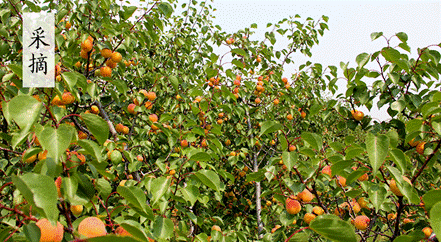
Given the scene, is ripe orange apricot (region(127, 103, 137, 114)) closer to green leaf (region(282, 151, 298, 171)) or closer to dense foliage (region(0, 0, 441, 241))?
dense foliage (region(0, 0, 441, 241))

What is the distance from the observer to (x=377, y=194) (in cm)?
103

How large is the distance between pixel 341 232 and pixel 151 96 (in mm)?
2012

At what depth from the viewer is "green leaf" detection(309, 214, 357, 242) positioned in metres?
0.71

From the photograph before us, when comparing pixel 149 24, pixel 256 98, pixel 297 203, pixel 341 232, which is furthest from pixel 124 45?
pixel 256 98

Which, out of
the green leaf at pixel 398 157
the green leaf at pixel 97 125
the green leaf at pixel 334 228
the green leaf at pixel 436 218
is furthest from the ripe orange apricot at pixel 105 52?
the green leaf at pixel 436 218

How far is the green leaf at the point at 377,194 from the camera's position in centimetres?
101

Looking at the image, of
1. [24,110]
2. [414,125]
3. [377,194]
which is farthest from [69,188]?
[414,125]

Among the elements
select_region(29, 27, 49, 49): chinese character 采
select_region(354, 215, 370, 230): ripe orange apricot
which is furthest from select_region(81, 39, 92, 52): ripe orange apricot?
select_region(354, 215, 370, 230): ripe orange apricot

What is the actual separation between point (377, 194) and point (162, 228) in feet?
2.93

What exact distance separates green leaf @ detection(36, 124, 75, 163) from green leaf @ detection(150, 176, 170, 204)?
432 mm

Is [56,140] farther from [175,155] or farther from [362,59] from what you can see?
[362,59]

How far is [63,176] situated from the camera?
2.65ft

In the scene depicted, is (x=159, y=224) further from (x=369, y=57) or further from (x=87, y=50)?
(x=369, y=57)

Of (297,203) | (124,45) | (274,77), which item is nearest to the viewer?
(297,203)
